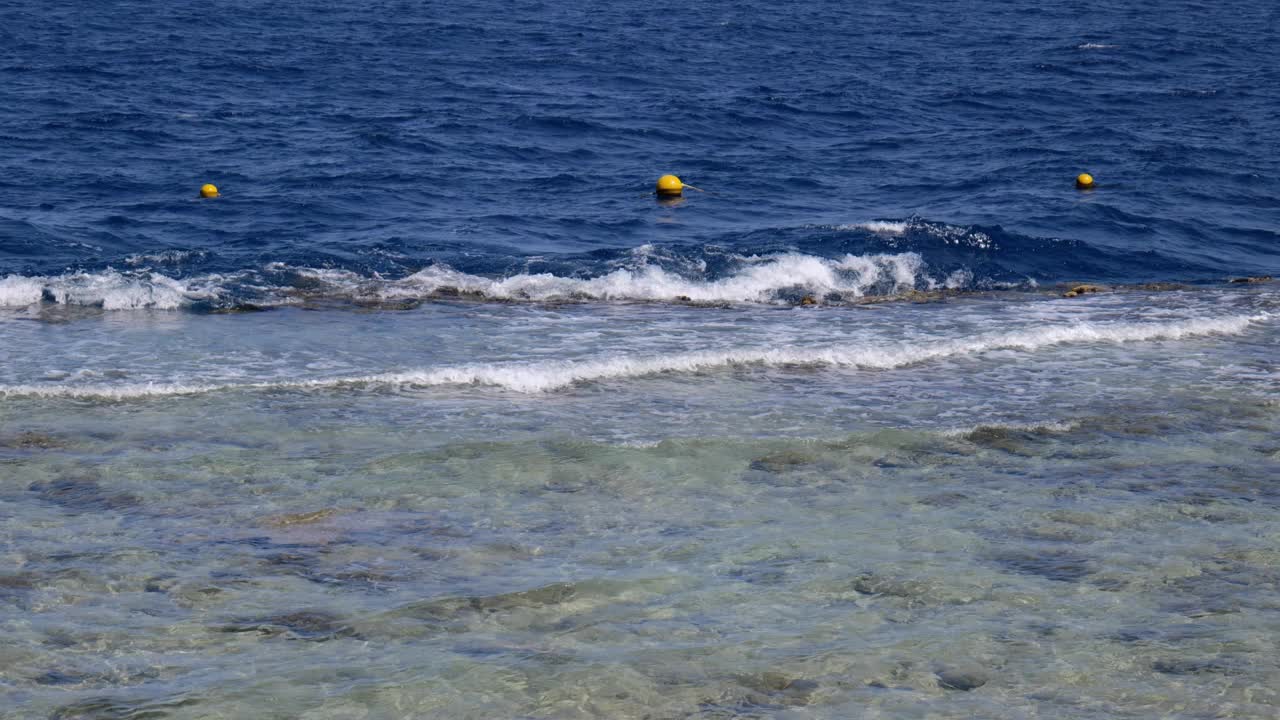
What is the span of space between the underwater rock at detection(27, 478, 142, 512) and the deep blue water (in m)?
6.80

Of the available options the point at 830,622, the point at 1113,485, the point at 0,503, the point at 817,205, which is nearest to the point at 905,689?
the point at 830,622

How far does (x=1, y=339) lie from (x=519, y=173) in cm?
1110

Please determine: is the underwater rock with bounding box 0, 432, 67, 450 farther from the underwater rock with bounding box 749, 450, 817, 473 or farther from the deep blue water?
the deep blue water

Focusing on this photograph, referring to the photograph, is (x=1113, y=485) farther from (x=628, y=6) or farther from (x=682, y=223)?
(x=628, y=6)

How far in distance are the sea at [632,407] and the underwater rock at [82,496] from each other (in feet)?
0.32

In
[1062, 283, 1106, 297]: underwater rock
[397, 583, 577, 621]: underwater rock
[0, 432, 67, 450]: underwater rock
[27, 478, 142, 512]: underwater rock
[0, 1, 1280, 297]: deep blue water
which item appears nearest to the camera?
[397, 583, 577, 621]: underwater rock

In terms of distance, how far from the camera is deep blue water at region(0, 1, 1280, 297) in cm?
1844

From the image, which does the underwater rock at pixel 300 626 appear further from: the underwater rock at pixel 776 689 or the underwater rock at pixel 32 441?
the underwater rock at pixel 32 441

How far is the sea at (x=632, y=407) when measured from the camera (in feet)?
21.5

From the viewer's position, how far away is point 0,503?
8500mm

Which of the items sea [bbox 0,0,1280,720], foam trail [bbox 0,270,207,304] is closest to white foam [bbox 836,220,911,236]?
sea [bbox 0,0,1280,720]

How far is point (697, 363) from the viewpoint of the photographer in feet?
41.1

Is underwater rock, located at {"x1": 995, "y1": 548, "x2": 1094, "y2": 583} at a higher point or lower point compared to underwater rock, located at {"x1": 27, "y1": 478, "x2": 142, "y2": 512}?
higher

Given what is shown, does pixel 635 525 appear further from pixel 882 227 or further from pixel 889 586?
pixel 882 227
